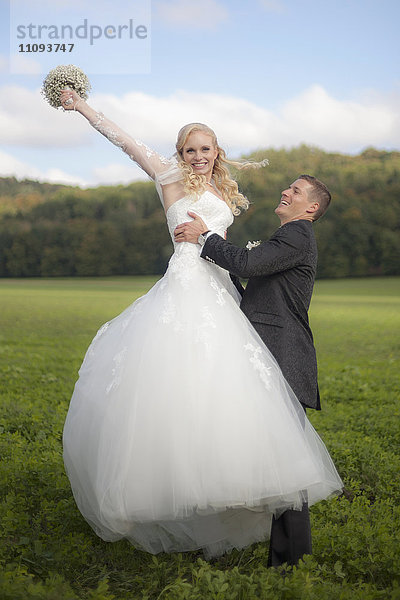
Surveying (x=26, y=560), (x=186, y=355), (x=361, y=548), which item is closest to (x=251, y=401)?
(x=186, y=355)

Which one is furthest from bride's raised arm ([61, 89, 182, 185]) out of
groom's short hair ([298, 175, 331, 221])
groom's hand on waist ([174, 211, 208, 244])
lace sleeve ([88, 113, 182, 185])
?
groom's short hair ([298, 175, 331, 221])

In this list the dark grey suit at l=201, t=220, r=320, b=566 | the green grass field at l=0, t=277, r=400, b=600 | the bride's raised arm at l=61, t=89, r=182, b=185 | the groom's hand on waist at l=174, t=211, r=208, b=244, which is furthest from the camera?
the bride's raised arm at l=61, t=89, r=182, b=185

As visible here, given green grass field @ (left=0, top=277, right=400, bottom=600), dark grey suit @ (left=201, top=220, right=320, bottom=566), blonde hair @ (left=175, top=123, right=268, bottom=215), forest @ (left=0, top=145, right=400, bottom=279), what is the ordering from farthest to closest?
forest @ (left=0, top=145, right=400, bottom=279) < blonde hair @ (left=175, top=123, right=268, bottom=215) < dark grey suit @ (left=201, top=220, right=320, bottom=566) < green grass field @ (left=0, top=277, right=400, bottom=600)

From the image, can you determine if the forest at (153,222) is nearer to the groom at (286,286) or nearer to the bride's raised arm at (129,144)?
the bride's raised arm at (129,144)

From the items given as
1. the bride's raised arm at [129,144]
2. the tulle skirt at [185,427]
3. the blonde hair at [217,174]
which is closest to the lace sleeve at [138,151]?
the bride's raised arm at [129,144]

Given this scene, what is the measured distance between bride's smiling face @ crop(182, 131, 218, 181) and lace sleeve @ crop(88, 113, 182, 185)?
0.13 meters

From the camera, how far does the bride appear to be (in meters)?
3.62

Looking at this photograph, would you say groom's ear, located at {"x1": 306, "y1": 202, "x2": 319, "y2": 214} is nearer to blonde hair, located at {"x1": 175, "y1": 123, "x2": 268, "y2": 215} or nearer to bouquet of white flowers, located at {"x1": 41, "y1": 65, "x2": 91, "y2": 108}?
blonde hair, located at {"x1": 175, "y1": 123, "x2": 268, "y2": 215}

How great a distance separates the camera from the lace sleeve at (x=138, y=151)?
14.3 feet

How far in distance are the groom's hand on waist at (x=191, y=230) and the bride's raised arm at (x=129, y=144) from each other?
0.36 meters

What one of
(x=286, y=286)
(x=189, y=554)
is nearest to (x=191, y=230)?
(x=286, y=286)

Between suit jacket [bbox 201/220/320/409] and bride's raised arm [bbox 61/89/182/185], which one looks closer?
suit jacket [bbox 201/220/320/409]

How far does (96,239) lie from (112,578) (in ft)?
208

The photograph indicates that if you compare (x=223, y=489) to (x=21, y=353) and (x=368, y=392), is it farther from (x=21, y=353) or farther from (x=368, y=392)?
(x=21, y=353)
